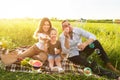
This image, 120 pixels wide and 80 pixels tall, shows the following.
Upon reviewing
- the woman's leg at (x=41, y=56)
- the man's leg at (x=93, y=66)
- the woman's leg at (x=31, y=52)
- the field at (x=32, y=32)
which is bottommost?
the man's leg at (x=93, y=66)

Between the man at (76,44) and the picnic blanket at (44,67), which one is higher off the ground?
the man at (76,44)

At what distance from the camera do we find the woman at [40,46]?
536 cm

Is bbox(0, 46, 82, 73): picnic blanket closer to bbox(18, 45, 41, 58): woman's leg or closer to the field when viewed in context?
bbox(18, 45, 41, 58): woman's leg

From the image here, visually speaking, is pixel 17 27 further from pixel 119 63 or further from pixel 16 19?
pixel 119 63

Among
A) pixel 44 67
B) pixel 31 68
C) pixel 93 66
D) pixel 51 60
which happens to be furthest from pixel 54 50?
pixel 93 66

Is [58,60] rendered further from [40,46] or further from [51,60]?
[40,46]

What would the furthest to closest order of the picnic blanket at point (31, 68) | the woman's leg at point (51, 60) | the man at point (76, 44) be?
the man at point (76, 44), the woman's leg at point (51, 60), the picnic blanket at point (31, 68)

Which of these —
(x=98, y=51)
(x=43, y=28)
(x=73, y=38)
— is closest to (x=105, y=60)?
(x=98, y=51)

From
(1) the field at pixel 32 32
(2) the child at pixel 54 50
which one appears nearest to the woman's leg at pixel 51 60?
(2) the child at pixel 54 50

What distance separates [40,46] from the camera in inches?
215

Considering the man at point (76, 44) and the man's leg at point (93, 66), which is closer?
the man's leg at point (93, 66)

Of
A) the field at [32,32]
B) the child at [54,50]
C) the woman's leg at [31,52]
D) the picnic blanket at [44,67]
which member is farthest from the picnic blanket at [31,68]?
the field at [32,32]

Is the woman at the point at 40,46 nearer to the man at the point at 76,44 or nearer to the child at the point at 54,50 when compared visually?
the child at the point at 54,50

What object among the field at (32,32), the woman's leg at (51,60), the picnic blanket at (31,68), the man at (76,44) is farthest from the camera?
the field at (32,32)
